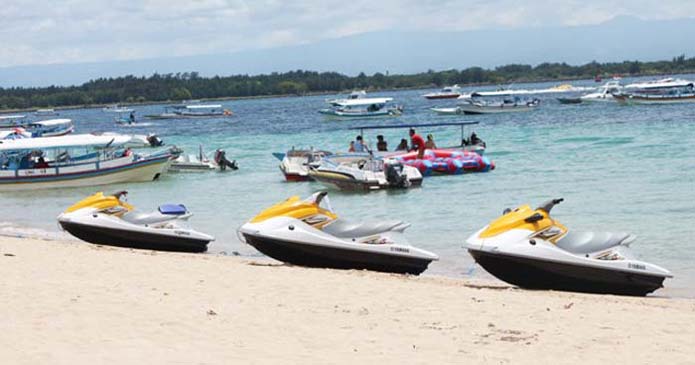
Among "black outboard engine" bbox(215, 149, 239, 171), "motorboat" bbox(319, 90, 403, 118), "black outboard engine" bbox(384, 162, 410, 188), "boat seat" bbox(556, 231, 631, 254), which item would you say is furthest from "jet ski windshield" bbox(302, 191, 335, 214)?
"motorboat" bbox(319, 90, 403, 118)

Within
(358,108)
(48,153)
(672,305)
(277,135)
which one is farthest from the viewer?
(358,108)

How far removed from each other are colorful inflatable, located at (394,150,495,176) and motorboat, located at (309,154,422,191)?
161 centimetres

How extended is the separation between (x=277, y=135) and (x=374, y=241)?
163ft

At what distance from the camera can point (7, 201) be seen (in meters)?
27.1

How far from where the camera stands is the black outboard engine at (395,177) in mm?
24969

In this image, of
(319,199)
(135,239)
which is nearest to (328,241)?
(319,199)

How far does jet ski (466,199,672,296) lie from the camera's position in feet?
33.9

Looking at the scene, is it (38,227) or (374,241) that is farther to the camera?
(38,227)

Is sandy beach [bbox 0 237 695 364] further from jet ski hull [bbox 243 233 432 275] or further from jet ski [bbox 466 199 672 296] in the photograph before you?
jet ski hull [bbox 243 233 432 275]

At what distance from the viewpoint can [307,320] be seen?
27.4 ft

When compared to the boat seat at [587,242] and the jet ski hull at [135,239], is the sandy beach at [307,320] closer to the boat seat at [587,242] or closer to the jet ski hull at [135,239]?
the boat seat at [587,242]

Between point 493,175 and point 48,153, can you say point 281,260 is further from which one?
point 48,153

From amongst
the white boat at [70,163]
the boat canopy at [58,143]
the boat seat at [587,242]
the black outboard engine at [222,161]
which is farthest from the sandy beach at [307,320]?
the black outboard engine at [222,161]

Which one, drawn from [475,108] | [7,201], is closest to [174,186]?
[7,201]
